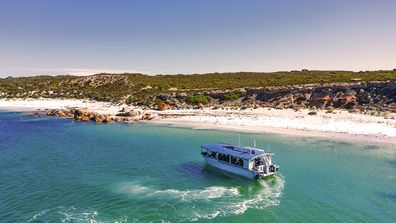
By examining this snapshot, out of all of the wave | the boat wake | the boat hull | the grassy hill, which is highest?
the grassy hill

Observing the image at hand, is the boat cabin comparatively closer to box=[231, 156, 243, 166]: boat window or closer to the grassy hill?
box=[231, 156, 243, 166]: boat window

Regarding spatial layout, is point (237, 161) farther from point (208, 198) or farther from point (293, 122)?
point (293, 122)

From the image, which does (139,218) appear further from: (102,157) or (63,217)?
(102,157)

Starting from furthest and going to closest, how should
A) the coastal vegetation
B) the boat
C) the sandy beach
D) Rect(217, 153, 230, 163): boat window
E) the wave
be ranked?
the coastal vegetation
the sandy beach
Rect(217, 153, 230, 163): boat window
the boat
the wave

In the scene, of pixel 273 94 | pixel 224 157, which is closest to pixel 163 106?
pixel 273 94

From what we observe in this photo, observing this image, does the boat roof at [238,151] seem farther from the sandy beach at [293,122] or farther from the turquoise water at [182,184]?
the sandy beach at [293,122]

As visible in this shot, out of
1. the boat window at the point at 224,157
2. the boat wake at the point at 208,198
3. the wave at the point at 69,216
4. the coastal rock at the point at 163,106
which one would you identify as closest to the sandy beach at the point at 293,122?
the coastal rock at the point at 163,106

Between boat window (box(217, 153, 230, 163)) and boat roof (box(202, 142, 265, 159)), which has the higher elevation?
boat roof (box(202, 142, 265, 159))

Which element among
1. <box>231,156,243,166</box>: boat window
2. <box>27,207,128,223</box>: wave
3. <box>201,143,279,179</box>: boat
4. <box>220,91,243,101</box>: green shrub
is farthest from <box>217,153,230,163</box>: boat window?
<box>220,91,243,101</box>: green shrub
